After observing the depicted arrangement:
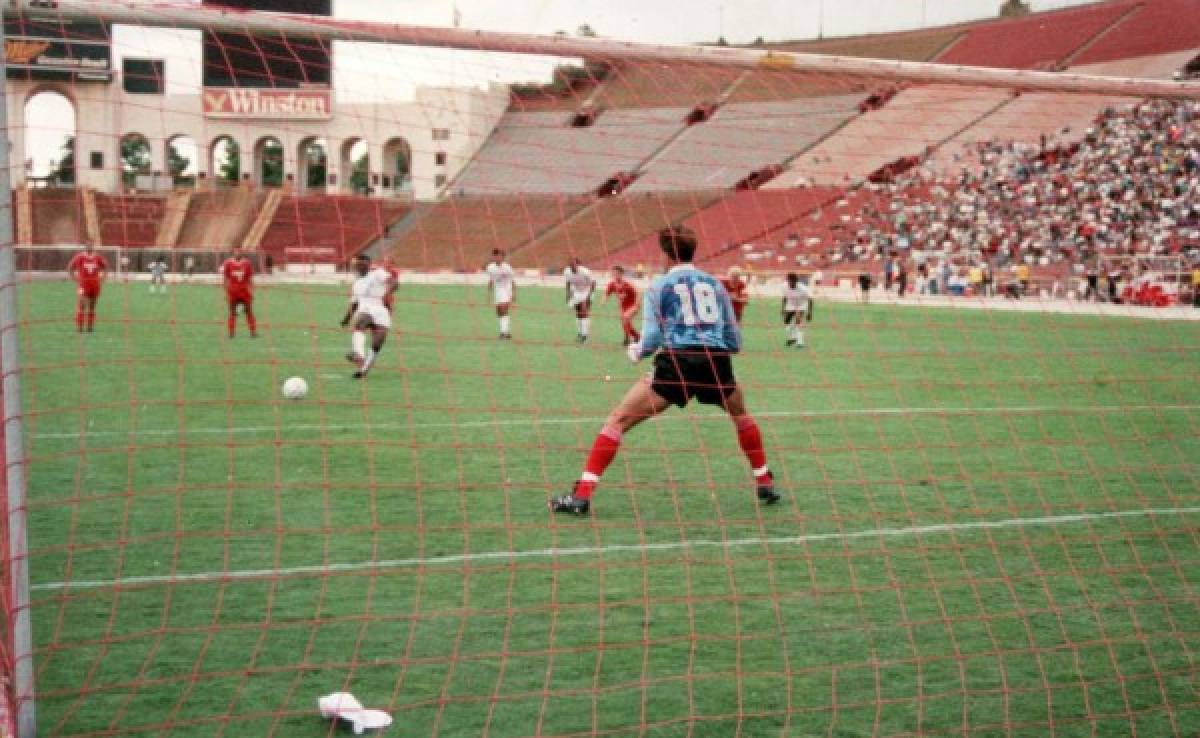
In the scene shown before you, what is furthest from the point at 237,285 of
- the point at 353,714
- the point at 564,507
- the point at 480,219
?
the point at 353,714

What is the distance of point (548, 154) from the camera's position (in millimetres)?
13570

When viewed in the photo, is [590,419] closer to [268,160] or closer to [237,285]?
[268,160]

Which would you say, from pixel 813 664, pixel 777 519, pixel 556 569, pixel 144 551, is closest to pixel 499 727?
pixel 813 664

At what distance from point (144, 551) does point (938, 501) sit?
4711 mm

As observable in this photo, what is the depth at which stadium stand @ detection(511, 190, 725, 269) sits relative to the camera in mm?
35531

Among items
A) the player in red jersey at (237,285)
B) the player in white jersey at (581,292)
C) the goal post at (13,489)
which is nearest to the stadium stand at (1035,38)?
the player in white jersey at (581,292)

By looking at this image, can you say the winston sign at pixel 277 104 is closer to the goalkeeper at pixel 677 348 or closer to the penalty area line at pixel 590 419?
the goalkeeper at pixel 677 348

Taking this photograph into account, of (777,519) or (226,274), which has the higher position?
(226,274)

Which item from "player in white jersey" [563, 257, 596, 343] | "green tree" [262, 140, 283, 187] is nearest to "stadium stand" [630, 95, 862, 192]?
"player in white jersey" [563, 257, 596, 343]

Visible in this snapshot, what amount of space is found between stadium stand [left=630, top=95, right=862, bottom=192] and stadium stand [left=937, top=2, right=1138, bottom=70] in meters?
19.9

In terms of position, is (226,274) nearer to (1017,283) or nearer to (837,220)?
(837,220)

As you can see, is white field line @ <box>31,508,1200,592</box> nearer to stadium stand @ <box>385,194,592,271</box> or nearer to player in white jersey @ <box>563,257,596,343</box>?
stadium stand @ <box>385,194,592,271</box>

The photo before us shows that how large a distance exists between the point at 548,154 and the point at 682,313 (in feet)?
20.0

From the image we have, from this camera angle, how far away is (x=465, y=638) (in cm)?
547
